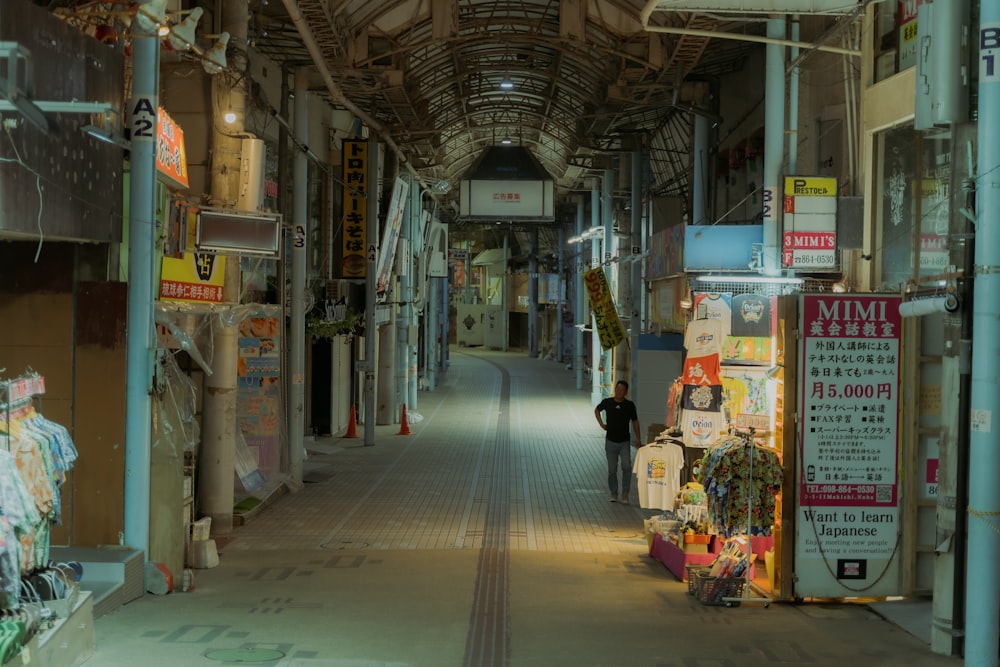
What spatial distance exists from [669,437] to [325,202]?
11466 millimetres

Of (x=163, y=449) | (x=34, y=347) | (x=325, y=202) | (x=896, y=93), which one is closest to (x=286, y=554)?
(x=163, y=449)

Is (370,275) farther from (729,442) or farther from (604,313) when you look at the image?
(729,442)

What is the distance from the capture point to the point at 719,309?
1162 cm

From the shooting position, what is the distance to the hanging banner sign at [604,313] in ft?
69.9

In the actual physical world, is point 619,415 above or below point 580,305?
below

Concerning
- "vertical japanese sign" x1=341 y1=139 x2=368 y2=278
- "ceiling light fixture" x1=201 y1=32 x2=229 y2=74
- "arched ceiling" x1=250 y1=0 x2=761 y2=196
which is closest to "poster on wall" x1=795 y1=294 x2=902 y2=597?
"arched ceiling" x1=250 y1=0 x2=761 y2=196

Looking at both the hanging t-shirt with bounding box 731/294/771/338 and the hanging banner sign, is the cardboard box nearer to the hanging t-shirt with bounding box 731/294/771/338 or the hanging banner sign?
the hanging t-shirt with bounding box 731/294/771/338

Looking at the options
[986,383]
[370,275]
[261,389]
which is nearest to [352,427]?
[370,275]

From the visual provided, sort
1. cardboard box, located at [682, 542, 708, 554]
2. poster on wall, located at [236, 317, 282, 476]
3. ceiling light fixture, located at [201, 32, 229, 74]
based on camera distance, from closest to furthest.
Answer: ceiling light fixture, located at [201, 32, 229, 74] → cardboard box, located at [682, 542, 708, 554] → poster on wall, located at [236, 317, 282, 476]

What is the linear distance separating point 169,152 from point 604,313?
12.2 metres

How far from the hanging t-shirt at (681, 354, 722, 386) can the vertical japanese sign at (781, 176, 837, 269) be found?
1265 millimetres

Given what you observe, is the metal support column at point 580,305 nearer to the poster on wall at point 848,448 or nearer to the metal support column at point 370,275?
the metal support column at point 370,275

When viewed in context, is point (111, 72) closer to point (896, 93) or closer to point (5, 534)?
point (5, 534)

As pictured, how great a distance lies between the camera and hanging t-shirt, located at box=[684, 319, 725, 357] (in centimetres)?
1159
